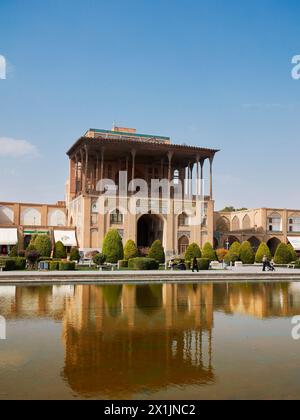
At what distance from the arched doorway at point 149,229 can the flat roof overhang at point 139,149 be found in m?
5.20

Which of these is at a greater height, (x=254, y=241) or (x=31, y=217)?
(x=31, y=217)

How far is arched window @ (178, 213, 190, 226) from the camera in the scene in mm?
36406

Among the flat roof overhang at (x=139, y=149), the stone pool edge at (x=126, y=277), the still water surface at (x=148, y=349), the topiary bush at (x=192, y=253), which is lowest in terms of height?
the still water surface at (x=148, y=349)

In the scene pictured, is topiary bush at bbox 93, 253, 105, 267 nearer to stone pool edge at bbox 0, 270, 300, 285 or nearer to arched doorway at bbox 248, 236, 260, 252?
stone pool edge at bbox 0, 270, 300, 285

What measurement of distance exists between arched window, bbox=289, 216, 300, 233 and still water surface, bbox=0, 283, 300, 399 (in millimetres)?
33423

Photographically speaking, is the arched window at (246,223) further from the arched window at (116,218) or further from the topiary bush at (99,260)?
the topiary bush at (99,260)

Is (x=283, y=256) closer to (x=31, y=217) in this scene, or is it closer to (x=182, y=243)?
(x=182, y=243)

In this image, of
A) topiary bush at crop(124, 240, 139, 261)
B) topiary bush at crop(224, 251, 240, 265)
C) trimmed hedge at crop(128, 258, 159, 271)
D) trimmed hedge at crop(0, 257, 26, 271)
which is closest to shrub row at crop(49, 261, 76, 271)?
trimmed hedge at crop(0, 257, 26, 271)

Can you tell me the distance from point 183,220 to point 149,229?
4125 mm

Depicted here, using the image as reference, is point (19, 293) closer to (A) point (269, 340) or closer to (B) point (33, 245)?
(A) point (269, 340)

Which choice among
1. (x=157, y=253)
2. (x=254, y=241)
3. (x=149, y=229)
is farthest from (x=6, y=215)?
(x=254, y=241)

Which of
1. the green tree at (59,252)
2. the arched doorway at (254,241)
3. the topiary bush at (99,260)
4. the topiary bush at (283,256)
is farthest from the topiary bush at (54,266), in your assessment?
the arched doorway at (254,241)

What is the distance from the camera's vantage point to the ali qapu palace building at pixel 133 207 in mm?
34281

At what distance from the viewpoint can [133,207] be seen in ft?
114
